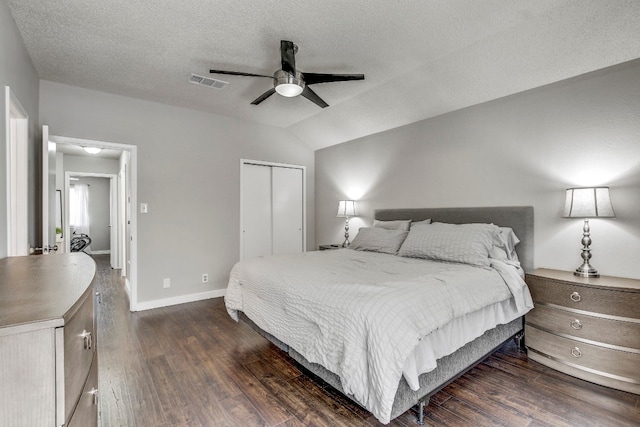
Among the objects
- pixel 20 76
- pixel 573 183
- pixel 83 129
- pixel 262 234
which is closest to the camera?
pixel 20 76

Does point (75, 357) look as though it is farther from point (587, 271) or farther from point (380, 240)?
point (587, 271)

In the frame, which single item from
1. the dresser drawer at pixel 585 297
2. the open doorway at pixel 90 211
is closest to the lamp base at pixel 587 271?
the dresser drawer at pixel 585 297

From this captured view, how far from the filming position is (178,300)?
409 cm

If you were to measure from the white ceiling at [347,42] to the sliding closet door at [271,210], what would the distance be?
161 centimetres

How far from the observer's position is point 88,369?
104 centimetres

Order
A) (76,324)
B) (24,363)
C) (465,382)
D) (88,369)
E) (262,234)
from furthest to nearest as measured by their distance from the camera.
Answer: (262,234), (465,382), (88,369), (76,324), (24,363)

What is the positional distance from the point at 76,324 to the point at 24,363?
0.66 feet

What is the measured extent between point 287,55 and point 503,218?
2550 mm

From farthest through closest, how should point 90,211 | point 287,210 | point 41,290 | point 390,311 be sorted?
point 90,211 < point 287,210 < point 390,311 < point 41,290

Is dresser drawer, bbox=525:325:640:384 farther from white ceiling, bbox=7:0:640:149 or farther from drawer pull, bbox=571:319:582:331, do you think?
white ceiling, bbox=7:0:640:149

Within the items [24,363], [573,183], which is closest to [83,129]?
[24,363]

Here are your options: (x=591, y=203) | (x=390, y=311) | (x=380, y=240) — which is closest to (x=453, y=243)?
(x=380, y=240)

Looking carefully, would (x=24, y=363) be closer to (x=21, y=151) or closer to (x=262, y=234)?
(x=21, y=151)

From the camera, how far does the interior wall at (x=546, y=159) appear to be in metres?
2.42
